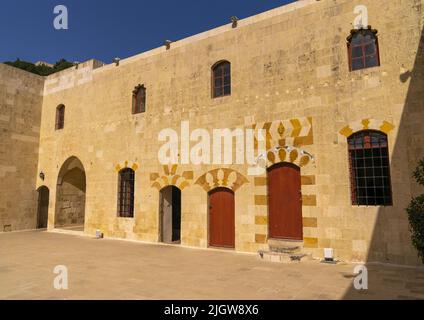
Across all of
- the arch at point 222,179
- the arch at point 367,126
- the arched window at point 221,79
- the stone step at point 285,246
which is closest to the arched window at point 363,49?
the arch at point 367,126

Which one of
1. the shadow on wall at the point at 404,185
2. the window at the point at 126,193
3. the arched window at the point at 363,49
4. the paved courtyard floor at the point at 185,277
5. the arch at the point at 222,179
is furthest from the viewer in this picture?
the window at the point at 126,193

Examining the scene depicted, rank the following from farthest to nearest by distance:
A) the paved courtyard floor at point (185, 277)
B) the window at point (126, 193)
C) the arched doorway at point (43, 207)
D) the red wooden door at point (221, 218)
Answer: the arched doorway at point (43, 207)
the window at point (126, 193)
the red wooden door at point (221, 218)
the paved courtyard floor at point (185, 277)

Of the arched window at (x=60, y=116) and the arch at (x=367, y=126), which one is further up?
the arched window at (x=60, y=116)

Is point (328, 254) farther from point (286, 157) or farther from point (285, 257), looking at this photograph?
point (286, 157)

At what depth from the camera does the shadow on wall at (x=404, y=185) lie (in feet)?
22.4

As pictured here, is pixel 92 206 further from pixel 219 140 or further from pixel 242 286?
pixel 242 286

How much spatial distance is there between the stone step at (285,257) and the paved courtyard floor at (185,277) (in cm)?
23

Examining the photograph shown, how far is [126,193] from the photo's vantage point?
39.2 feet

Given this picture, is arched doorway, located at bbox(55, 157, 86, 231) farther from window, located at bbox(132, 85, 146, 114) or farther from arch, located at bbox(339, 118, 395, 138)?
arch, located at bbox(339, 118, 395, 138)

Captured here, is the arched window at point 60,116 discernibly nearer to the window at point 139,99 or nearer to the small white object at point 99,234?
the window at point 139,99

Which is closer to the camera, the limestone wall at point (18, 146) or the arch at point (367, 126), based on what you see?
the arch at point (367, 126)

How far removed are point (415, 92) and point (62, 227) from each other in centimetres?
1458

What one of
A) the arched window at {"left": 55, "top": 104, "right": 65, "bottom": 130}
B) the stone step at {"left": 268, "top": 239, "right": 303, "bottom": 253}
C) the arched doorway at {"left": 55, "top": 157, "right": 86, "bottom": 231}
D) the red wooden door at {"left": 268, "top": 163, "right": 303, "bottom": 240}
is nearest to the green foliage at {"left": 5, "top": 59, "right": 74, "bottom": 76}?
the arched window at {"left": 55, "top": 104, "right": 65, "bottom": 130}

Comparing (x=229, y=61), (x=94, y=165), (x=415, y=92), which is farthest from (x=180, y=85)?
(x=415, y=92)
